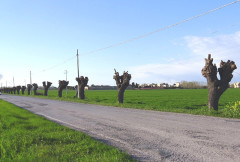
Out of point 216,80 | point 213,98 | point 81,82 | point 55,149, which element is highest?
point 81,82

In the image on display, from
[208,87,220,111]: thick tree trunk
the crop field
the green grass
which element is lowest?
the crop field

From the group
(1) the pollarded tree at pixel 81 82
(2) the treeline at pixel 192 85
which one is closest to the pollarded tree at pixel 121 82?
(1) the pollarded tree at pixel 81 82

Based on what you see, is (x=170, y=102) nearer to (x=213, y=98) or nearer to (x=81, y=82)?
(x=213, y=98)

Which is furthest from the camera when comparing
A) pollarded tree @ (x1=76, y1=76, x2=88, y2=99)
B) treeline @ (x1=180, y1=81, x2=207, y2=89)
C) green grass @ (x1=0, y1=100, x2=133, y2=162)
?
treeline @ (x1=180, y1=81, x2=207, y2=89)

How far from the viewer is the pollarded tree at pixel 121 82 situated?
2634 cm

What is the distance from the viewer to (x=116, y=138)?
7156mm

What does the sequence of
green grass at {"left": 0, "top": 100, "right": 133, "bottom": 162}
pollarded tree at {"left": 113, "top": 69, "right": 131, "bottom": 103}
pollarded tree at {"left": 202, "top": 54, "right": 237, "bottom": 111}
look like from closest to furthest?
1. green grass at {"left": 0, "top": 100, "right": 133, "bottom": 162}
2. pollarded tree at {"left": 202, "top": 54, "right": 237, "bottom": 111}
3. pollarded tree at {"left": 113, "top": 69, "right": 131, "bottom": 103}

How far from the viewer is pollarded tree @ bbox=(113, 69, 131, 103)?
86.4 feet

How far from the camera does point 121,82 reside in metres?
27.5

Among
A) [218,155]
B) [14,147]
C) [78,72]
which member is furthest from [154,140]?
[78,72]

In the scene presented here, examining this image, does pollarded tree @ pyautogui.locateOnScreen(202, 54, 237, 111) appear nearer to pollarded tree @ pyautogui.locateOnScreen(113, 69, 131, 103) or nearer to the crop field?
the crop field

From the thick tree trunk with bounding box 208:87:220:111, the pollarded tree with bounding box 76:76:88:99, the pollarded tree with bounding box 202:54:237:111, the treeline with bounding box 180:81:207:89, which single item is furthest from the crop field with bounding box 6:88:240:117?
the treeline with bounding box 180:81:207:89

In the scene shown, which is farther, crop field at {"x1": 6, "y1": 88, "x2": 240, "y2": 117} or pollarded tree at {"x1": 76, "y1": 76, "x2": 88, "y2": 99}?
pollarded tree at {"x1": 76, "y1": 76, "x2": 88, "y2": 99}

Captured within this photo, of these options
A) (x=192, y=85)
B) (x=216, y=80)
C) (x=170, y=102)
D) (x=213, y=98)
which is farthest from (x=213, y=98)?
(x=192, y=85)
